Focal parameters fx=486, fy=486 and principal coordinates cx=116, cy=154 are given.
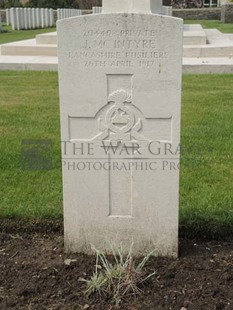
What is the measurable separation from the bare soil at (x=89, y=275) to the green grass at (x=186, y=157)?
25cm

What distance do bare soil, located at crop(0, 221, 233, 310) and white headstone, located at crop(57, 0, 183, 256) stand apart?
145mm

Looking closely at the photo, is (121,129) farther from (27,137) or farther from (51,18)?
(51,18)

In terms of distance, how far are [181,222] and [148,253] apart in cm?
45

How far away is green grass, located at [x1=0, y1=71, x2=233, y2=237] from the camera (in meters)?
3.41

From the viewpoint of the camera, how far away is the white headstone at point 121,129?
2.59 meters

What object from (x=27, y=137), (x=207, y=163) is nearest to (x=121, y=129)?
(x=207, y=163)

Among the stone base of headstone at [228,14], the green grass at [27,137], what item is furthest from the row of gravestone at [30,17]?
the green grass at [27,137]

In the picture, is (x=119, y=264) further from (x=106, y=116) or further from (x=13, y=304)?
(x=106, y=116)

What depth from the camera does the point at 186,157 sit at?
4547 millimetres

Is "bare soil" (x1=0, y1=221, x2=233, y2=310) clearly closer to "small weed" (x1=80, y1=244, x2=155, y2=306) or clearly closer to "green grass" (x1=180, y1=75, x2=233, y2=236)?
"small weed" (x1=80, y1=244, x2=155, y2=306)

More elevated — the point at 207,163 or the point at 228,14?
the point at 228,14

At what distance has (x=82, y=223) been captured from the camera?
2912mm

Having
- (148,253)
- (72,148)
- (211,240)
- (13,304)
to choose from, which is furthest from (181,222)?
(13,304)

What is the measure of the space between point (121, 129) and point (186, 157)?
1927 mm
